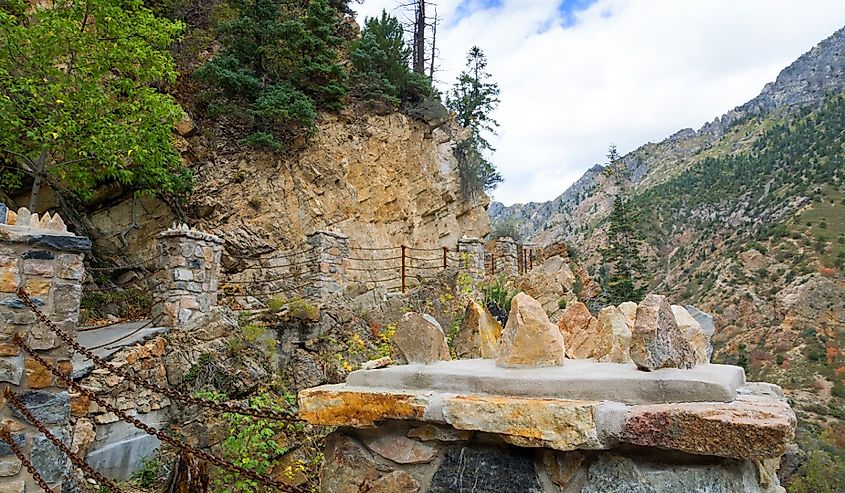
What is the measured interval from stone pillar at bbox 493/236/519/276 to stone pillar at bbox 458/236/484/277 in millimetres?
3754

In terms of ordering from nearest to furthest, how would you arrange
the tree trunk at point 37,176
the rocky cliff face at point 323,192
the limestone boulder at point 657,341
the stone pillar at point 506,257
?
the limestone boulder at point 657,341 → the tree trunk at point 37,176 → the rocky cliff face at point 323,192 → the stone pillar at point 506,257

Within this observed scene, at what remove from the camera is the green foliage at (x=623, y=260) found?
16969mm

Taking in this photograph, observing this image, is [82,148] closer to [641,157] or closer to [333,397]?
[333,397]

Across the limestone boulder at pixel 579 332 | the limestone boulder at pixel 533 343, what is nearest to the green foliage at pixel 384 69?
the limestone boulder at pixel 579 332

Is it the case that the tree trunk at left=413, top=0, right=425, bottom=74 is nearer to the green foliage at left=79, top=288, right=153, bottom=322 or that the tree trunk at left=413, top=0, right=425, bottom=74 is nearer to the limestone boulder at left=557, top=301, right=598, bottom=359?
the green foliage at left=79, top=288, right=153, bottom=322

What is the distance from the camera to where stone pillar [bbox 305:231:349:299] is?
8.40 metres

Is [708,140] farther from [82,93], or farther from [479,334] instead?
[479,334]

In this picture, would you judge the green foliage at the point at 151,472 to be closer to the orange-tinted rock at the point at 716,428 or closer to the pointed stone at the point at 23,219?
the pointed stone at the point at 23,219

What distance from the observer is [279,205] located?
11.5 meters

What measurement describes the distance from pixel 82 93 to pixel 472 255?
7.93 m

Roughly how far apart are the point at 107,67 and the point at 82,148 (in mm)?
1482

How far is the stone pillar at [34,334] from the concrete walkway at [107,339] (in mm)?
2310

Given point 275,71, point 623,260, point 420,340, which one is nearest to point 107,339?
point 420,340

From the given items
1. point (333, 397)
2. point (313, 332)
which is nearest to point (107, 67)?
point (313, 332)
